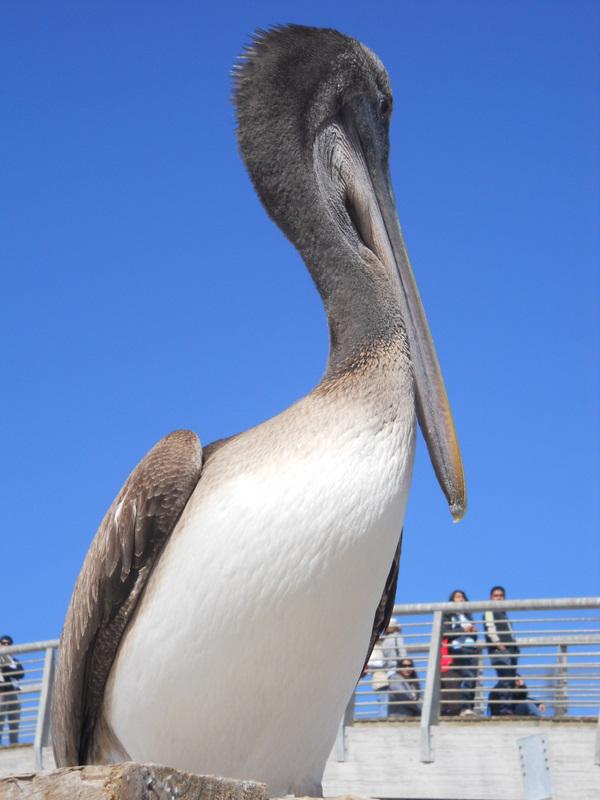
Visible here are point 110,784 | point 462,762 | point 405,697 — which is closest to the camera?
point 110,784

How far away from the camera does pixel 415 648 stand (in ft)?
40.5

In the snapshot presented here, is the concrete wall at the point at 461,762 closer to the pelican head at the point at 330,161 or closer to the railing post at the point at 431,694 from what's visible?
the railing post at the point at 431,694

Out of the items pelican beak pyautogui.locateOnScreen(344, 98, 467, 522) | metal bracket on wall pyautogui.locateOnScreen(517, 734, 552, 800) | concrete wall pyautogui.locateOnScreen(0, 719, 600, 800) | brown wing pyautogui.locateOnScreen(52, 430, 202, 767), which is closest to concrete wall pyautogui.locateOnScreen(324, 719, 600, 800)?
concrete wall pyautogui.locateOnScreen(0, 719, 600, 800)

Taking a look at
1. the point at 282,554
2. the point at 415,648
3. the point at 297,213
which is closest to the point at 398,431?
the point at 282,554

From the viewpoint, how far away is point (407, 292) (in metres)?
Result: 5.66

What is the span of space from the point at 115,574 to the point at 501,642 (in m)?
7.70

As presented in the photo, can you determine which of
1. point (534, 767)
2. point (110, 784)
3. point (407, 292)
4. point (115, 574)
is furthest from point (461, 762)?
point (110, 784)

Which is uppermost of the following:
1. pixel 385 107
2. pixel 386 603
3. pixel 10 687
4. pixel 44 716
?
pixel 385 107

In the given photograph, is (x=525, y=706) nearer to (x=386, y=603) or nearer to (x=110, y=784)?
(x=386, y=603)

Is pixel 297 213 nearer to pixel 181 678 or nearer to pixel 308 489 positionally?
pixel 308 489

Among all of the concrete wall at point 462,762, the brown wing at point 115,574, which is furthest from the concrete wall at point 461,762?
the brown wing at point 115,574

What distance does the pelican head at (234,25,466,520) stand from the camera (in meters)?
5.45

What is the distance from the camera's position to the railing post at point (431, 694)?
11.6 m

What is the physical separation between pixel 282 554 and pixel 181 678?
2.21 feet
